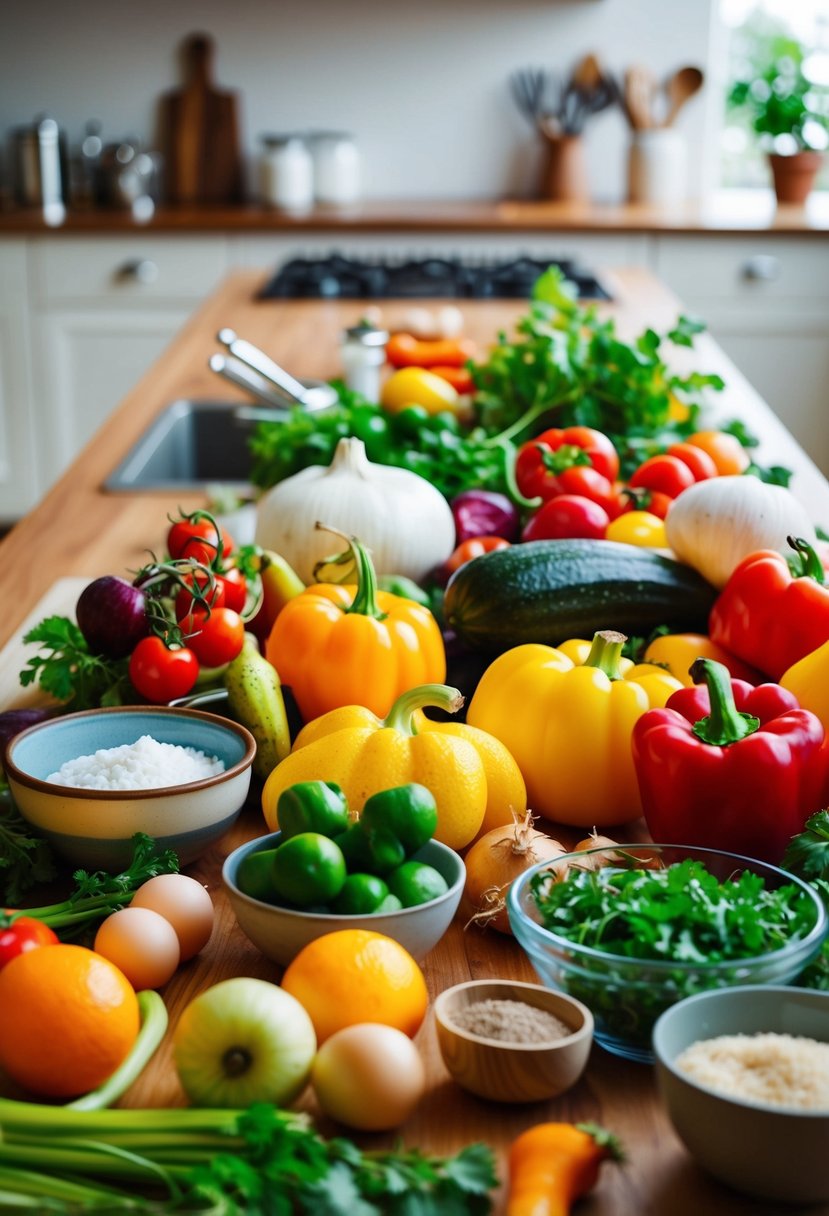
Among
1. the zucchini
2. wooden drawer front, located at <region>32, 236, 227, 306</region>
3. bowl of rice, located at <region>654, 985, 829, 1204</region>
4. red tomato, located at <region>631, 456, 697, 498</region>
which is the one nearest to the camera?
bowl of rice, located at <region>654, 985, 829, 1204</region>

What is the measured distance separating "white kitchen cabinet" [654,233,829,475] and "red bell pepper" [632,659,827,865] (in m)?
3.62

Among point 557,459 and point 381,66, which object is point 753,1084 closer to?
point 557,459

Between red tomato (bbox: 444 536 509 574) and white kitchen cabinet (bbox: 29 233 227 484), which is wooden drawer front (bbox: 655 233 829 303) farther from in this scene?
red tomato (bbox: 444 536 509 574)

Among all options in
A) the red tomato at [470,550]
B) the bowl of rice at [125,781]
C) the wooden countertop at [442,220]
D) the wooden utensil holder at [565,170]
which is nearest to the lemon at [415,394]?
the red tomato at [470,550]

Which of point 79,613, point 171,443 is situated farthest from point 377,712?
point 171,443

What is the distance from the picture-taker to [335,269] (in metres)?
3.83

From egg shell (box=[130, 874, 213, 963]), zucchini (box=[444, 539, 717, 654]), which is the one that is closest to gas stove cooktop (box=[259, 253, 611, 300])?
zucchini (box=[444, 539, 717, 654])

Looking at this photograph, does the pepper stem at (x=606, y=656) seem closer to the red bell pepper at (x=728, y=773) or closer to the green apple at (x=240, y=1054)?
the red bell pepper at (x=728, y=773)

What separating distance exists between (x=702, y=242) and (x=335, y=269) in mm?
1287

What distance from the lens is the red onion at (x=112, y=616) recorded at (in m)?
1.19

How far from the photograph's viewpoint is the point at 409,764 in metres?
1.02

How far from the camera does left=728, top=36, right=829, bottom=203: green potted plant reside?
4672 millimetres

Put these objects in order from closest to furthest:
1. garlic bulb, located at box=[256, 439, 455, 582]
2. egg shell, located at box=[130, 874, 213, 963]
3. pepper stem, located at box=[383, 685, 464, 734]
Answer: egg shell, located at box=[130, 874, 213, 963], pepper stem, located at box=[383, 685, 464, 734], garlic bulb, located at box=[256, 439, 455, 582]

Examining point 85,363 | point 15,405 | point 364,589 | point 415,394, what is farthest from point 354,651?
point 15,405
